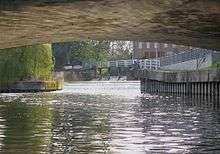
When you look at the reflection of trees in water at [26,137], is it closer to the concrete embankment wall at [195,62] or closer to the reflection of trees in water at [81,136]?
the reflection of trees in water at [81,136]

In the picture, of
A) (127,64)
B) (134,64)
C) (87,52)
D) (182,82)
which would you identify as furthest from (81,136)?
(87,52)

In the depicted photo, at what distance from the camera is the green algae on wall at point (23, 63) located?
70.9 m

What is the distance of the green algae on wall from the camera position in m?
70.9

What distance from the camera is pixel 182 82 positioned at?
5609cm

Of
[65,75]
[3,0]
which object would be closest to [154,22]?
[3,0]

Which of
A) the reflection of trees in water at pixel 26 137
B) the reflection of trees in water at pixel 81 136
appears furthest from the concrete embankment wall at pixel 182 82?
the reflection of trees in water at pixel 26 137

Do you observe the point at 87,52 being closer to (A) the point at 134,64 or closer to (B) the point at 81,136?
(A) the point at 134,64

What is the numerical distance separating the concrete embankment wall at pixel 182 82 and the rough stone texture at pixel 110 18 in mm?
17811

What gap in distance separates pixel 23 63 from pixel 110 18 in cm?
5379

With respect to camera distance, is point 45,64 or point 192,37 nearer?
point 192,37

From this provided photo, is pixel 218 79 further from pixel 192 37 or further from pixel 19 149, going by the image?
pixel 19 149

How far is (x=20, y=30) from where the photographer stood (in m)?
21.8

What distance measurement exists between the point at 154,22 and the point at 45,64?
5607cm

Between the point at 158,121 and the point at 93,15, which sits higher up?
the point at 93,15
